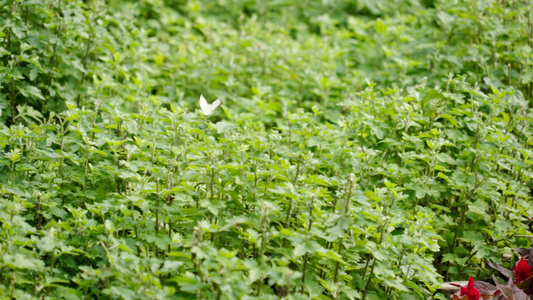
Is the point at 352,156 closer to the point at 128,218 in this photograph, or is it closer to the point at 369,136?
the point at 369,136

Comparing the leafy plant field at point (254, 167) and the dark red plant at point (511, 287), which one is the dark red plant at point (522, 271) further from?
the leafy plant field at point (254, 167)

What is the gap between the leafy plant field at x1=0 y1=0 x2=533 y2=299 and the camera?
2664 mm

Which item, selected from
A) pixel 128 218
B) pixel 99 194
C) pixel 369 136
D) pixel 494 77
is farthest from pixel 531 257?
pixel 99 194

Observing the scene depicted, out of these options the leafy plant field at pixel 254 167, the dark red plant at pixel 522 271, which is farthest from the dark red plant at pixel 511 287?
the leafy plant field at pixel 254 167

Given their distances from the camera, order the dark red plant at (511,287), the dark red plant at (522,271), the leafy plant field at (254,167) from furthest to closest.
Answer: the dark red plant at (522,271), the dark red plant at (511,287), the leafy plant field at (254,167)

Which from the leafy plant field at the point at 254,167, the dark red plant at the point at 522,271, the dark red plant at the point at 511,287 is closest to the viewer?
the leafy plant field at the point at 254,167

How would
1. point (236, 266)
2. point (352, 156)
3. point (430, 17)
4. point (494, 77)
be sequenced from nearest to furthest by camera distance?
1. point (236, 266)
2. point (352, 156)
3. point (494, 77)
4. point (430, 17)

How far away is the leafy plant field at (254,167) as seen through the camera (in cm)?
266

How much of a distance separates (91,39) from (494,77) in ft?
11.9

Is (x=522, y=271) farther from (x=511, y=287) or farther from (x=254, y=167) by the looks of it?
(x=254, y=167)

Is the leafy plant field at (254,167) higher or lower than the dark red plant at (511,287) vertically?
higher

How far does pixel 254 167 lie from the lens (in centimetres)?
304

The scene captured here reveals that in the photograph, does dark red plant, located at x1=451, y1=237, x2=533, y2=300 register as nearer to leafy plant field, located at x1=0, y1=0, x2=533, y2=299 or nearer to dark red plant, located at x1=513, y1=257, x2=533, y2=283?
dark red plant, located at x1=513, y1=257, x2=533, y2=283

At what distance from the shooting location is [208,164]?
117 inches
